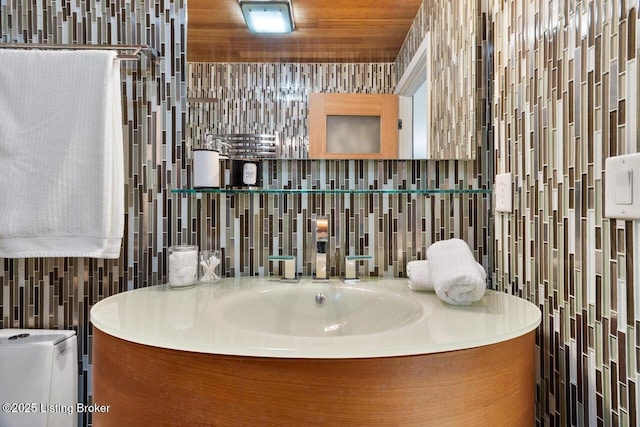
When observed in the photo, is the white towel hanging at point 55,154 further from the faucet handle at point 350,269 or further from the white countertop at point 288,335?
the faucet handle at point 350,269

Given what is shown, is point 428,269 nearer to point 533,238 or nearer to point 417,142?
point 533,238

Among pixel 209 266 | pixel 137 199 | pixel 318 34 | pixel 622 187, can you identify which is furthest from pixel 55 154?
pixel 622 187

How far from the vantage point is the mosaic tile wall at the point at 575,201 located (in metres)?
0.65

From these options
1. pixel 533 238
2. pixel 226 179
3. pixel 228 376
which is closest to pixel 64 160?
pixel 226 179

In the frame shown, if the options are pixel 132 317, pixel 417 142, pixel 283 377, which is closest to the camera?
pixel 283 377

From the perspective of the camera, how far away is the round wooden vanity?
0.61 metres

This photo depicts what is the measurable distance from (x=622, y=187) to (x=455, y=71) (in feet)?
2.38

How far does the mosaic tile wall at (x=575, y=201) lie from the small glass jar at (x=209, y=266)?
0.86 m

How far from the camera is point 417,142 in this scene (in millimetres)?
1210

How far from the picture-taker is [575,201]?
780mm

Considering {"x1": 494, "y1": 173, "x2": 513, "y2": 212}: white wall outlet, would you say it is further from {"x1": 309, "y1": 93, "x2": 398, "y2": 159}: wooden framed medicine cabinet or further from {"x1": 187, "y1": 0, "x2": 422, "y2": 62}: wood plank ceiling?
{"x1": 187, "y1": 0, "x2": 422, "y2": 62}: wood plank ceiling

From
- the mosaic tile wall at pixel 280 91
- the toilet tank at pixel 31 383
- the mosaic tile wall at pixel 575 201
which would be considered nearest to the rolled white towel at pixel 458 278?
the mosaic tile wall at pixel 575 201

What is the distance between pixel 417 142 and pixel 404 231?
286mm

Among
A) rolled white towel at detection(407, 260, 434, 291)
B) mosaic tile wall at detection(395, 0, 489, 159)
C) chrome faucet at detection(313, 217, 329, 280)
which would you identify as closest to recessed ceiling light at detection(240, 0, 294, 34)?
mosaic tile wall at detection(395, 0, 489, 159)
